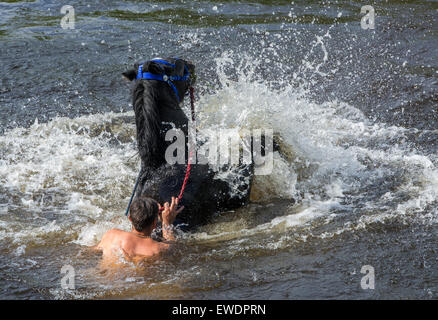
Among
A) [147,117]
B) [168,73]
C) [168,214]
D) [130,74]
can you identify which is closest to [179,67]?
[168,73]

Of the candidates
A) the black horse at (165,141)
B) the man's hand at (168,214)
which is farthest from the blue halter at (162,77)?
the man's hand at (168,214)

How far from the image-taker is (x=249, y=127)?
6.08m

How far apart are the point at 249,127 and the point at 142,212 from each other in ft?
6.79

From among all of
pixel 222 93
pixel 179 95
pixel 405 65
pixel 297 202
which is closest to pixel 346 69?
pixel 405 65

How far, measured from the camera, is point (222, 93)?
283 inches

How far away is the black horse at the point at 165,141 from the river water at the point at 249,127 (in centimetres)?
25

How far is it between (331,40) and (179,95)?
21.5ft

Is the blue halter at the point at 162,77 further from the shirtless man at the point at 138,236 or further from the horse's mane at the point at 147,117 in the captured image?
the shirtless man at the point at 138,236

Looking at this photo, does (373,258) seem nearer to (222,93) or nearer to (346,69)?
(222,93)

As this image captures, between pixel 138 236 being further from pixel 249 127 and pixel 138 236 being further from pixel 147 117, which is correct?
pixel 249 127

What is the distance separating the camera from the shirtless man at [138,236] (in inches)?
176

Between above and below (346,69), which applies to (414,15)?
above

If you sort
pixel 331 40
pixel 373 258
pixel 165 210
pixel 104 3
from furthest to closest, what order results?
pixel 104 3 < pixel 331 40 < pixel 165 210 < pixel 373 258
